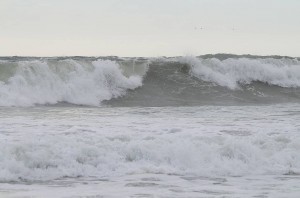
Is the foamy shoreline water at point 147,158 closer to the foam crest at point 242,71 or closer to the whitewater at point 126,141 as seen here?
the whitewater at point 126,141

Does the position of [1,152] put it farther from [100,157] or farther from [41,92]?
[41,92]

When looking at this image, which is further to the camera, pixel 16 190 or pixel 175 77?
pixel 175 77

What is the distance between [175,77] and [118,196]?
14.5m

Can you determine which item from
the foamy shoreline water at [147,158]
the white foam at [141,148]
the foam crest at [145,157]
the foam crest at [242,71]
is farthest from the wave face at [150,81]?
the foam crest at [145,157]

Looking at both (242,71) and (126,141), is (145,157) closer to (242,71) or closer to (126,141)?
(126,141)

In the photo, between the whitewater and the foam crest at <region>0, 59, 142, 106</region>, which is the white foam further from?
the foam crest at <region>0, 59, 142, 106</region>

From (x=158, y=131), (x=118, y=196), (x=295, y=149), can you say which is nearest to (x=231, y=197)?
(x=118, y=196)

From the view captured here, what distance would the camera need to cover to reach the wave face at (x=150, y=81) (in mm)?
16125

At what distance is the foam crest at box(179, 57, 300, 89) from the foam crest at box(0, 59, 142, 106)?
9.78ft

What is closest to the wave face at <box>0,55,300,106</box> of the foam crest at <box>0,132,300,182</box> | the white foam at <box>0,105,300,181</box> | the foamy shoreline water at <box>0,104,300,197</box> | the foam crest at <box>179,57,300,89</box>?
the foam crest at <box>179,57,300,89</box>

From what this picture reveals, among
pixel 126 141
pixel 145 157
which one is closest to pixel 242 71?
pixel 126 141

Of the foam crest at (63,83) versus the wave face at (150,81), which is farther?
the wave face at (150,81)

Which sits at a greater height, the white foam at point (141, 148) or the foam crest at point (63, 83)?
the foam crest at point (63, 83)

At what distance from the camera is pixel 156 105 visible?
16562mm
